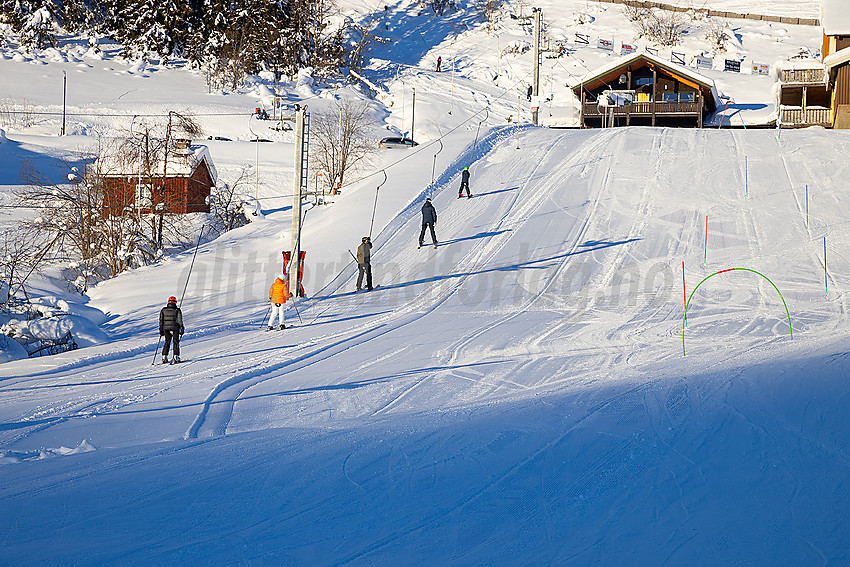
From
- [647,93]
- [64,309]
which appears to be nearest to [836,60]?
[647,93]

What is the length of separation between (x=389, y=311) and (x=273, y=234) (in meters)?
11.7

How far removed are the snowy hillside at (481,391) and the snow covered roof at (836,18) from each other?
1279 centimetres

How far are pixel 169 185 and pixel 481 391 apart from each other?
88.9ft

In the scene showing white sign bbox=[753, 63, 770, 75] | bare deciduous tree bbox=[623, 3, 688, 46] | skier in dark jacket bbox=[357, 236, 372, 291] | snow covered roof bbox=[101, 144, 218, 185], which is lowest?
skier in dark jacket bbox=[357, 236, 372, 291]

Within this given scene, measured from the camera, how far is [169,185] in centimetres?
3356

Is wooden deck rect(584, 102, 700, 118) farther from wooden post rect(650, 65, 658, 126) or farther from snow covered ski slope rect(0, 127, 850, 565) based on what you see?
snow covered ski slope rect(0, 127, 850, 565)

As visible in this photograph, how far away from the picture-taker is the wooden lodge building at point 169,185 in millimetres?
28627

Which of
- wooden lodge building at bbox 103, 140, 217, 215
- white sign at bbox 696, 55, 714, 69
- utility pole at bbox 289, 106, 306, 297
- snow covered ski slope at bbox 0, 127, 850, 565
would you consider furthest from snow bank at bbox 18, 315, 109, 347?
white sign at bbox 696, 55, 714, 69

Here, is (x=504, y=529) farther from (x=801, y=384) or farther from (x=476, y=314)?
(x=476, y=314)

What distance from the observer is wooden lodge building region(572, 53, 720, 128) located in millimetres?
44094

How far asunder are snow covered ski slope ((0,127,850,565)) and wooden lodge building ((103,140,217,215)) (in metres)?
7.97

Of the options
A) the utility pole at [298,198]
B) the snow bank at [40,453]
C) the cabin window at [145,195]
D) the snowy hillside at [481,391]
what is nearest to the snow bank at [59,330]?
the snowy hillside at [481,391]

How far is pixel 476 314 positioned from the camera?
1644 cm

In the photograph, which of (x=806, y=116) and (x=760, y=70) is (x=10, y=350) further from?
(x=760, y=70)
